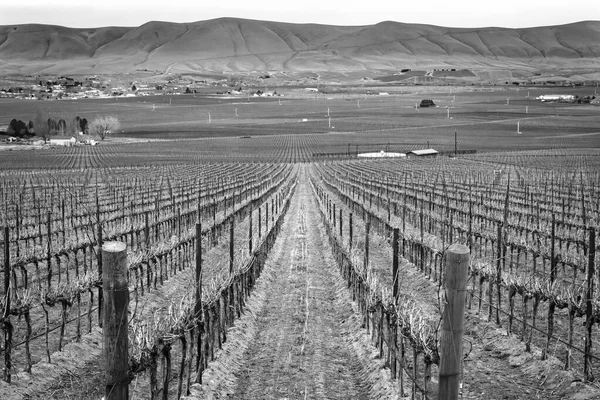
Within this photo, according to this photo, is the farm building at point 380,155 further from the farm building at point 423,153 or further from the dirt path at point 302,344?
the dirt path at point 302,344

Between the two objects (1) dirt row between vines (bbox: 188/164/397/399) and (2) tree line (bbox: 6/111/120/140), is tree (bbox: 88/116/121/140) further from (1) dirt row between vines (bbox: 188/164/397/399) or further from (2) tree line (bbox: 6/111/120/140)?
(1) dirt row between vines (bbox: 188/164/397/399)

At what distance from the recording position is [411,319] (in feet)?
31.2

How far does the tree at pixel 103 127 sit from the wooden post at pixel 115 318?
123 meters

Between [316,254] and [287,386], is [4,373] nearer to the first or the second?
[287,386]

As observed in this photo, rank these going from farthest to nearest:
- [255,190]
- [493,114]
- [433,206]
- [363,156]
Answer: [493,114]
[363,156]
[255,190]
[433,206]

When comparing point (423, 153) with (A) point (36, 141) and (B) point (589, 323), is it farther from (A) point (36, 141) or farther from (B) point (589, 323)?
(B) point (589, 323)

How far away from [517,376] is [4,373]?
26.0ft

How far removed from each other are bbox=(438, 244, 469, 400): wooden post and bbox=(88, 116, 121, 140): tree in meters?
125

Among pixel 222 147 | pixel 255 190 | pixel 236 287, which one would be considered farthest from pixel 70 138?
pixel 236 287

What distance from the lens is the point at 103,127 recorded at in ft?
421

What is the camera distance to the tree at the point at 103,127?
127 metres

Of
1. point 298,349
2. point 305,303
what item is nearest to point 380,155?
point 305,303

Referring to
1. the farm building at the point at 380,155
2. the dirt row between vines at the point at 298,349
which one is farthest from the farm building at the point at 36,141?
the dirt row between vines at the point at 298,349

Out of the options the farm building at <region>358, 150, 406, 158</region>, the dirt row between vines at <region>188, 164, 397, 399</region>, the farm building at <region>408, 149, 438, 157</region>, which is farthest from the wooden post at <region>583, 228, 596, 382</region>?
the farm building at <region>408, 149, 438, 157</region>
